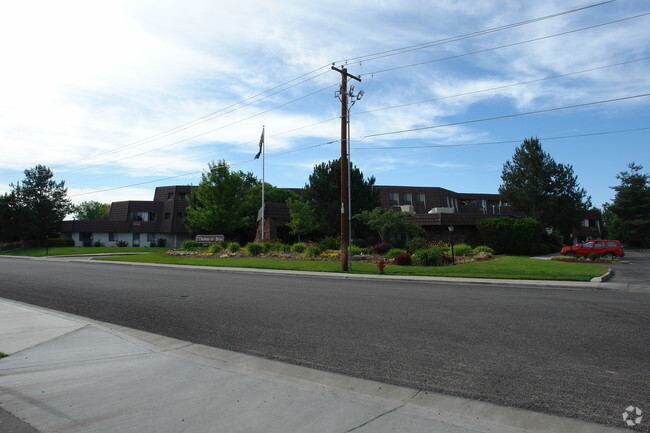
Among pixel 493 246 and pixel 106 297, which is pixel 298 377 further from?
pixel 493 246

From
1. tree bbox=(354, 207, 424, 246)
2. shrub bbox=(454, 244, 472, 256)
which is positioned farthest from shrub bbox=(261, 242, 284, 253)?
shrub bbox=(454, 244, 472, 256)

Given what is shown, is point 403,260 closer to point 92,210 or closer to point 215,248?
point 215,248

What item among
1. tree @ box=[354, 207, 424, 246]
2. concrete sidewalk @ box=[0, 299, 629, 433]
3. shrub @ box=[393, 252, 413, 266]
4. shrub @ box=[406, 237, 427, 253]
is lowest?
concrete sidewalk @ box=[0, 299, 629, 433]

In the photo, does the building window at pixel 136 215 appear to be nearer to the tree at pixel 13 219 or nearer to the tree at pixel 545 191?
the tree at pixel 13 219

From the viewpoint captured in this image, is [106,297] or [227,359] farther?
[106,297]

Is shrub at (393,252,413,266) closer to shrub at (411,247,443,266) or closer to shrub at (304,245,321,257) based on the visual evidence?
shrub at (411,247,443,266)

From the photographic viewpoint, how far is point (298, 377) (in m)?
5.57

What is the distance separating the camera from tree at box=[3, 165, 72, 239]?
63.8 metres

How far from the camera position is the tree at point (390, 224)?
30.4m

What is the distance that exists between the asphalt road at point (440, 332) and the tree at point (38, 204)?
59.5 m

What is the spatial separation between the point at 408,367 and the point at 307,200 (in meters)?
33.7

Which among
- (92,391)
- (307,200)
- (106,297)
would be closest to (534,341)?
(92,391)

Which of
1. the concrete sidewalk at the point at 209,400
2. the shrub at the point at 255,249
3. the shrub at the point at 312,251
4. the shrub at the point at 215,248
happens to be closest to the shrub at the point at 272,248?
the shrub at the point at 255,249

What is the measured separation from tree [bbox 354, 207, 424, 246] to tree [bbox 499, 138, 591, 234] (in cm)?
2272
